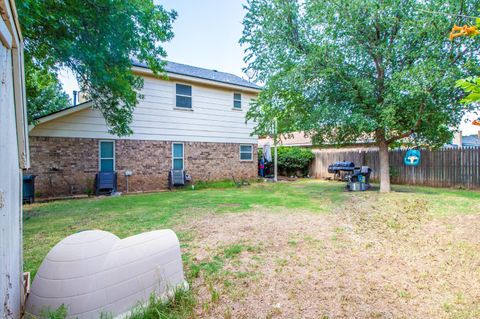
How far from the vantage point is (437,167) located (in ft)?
38.0

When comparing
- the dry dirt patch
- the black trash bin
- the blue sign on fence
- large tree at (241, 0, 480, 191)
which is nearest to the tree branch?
large tree at (241, 0, 480, 191)

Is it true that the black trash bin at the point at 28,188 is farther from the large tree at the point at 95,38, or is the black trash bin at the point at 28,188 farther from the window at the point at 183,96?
the window at the point at 183,96

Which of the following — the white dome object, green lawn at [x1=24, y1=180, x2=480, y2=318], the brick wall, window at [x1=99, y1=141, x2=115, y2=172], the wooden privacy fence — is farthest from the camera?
the wooden privacy fence

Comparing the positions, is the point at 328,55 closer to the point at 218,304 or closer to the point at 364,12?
the point at 364,12

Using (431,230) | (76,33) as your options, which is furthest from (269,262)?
(76,33)

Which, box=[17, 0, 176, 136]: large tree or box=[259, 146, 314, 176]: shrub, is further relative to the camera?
box=[259, 146, 314, 176]: shrub

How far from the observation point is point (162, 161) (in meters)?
11.6

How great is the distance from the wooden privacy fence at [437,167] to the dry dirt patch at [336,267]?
266 inches

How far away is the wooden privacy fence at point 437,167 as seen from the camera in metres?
10.7

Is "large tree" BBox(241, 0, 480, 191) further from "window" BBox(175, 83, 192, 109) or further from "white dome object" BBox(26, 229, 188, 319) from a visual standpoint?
"white dome object" BBox(26, 229, 188, 319)

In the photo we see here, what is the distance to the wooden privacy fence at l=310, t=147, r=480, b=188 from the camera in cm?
1071

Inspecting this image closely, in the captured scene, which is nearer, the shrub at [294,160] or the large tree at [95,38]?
the large tree at [95,38]

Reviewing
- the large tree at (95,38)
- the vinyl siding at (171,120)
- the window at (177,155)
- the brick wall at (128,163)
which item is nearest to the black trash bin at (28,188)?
the brick wall at (128,163)

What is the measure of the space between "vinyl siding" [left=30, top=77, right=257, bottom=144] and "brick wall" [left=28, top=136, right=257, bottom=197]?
A: 0.31 metres
